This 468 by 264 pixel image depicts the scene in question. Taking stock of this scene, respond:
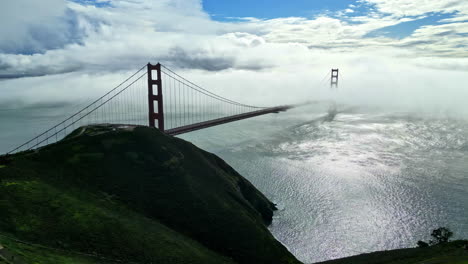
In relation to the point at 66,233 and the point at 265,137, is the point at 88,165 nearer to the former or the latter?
the point at 66,233

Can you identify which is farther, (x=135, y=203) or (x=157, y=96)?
(x=157, y=96)

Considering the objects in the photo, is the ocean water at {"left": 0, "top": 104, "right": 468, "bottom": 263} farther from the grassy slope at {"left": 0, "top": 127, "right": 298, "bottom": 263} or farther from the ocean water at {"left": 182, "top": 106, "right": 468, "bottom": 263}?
the grassy slope at {"left": 0, "top": 127, "right": 298, "bottom": 263}

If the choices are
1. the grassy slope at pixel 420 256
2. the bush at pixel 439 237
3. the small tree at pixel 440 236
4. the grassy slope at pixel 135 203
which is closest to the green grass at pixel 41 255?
the grassy slope at pixel 135 203

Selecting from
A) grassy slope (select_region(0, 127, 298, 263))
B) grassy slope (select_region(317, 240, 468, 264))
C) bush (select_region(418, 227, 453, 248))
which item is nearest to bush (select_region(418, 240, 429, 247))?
bush (select_region(418, 227, 453, 248))

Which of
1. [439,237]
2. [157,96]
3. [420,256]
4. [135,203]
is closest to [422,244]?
[439,237]

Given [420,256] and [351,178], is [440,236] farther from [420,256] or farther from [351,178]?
[351,178]
